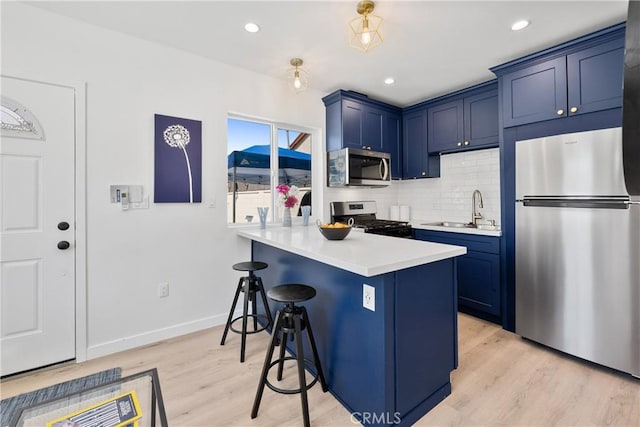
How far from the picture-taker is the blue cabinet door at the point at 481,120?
3.20m

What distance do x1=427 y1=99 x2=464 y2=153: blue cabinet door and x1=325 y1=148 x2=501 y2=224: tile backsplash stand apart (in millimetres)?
285

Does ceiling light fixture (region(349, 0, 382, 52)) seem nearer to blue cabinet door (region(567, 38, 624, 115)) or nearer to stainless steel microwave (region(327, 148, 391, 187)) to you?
stainless steel microwave (region(327, 148, 391, 187))

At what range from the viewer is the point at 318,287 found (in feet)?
6.56

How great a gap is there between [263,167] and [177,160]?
0.98 m

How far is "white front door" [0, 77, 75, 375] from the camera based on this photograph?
2.03m

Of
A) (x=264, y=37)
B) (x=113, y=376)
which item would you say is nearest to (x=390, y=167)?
(x=264, y=37)

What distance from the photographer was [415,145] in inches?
159

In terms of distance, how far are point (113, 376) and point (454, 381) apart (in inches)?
89.4

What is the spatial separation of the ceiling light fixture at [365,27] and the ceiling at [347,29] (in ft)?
0.18

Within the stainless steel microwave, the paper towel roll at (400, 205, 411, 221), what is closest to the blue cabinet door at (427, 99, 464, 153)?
the stainless steel microwave

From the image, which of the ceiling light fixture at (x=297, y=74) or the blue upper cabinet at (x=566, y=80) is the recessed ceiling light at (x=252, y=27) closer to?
the ceiling light fixture at (x=297, y=74)

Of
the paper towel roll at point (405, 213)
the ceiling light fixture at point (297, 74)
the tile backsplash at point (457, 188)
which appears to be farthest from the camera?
the paper towel roll at point (405, 213)

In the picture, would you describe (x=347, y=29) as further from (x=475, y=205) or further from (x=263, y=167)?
(x=475, y=205)

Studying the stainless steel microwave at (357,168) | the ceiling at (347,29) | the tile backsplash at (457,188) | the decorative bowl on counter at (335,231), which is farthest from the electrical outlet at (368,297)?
the tile backsplash at (457,188)
